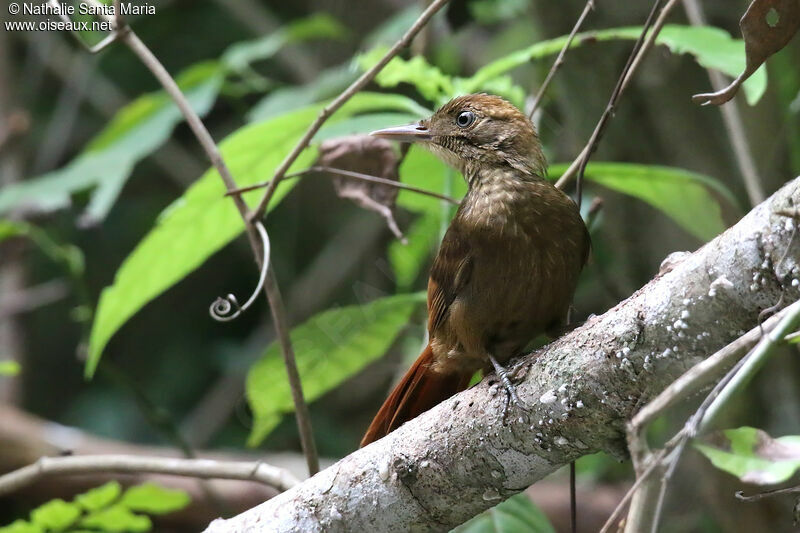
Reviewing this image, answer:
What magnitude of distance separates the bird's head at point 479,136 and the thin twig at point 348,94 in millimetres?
263

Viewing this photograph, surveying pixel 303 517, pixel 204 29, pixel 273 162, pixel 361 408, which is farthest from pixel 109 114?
pixel 303 517

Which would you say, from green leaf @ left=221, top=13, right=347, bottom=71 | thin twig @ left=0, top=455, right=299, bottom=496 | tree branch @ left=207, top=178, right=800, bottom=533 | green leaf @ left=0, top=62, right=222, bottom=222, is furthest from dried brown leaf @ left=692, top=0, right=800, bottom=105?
green leaf @ left=221, top=13, right=347, bottom=71

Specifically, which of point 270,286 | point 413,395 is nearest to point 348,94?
point 270,286

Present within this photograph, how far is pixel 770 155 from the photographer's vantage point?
9.77ft

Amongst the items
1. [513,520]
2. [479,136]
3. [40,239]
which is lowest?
[513,520]

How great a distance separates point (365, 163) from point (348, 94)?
30 cm

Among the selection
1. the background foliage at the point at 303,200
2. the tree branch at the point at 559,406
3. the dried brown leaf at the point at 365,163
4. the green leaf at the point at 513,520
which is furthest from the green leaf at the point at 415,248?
the tree branch at the point at 559,406

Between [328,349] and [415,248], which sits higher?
[415,248]

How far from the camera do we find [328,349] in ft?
8.80

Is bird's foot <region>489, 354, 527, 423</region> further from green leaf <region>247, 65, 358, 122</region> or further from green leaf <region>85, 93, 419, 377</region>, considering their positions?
green leaf <region>247, 65, 358, 122</region>

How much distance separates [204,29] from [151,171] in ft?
3.03

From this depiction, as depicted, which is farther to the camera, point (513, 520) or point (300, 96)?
point (300, 96)

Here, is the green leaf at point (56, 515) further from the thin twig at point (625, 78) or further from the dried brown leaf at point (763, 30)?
the dried brown leaf at point (763, 30)

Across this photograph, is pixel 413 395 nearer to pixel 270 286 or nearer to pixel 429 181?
pixel 270 286
